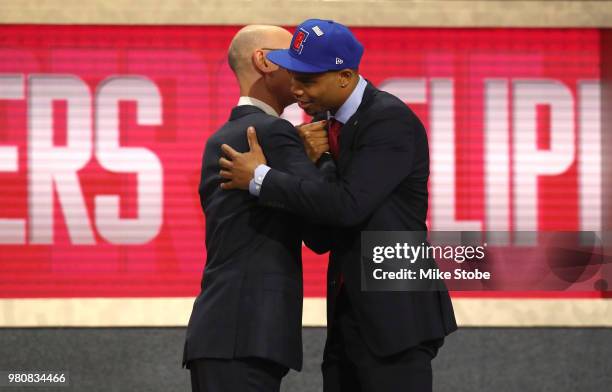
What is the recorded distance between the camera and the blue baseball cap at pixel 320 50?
3.57 m

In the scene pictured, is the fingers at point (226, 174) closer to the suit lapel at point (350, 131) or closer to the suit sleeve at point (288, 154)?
the suit sleeve at point (288, 154)

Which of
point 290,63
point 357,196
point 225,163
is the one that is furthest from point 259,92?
point 357,196

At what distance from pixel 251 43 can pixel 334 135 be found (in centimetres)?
54

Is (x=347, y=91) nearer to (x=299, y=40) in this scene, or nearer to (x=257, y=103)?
(x=299, y=40)

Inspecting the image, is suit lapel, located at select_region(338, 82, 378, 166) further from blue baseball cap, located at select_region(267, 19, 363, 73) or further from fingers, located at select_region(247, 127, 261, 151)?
fingers, located at select_region(247, 127, 261, 151)

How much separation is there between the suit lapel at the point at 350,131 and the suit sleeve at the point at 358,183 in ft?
0.14

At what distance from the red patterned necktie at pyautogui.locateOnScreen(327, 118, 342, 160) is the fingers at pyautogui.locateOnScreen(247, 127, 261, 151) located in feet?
1.01

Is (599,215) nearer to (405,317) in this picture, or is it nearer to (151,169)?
(151,169)

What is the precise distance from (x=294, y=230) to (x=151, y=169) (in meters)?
3.67

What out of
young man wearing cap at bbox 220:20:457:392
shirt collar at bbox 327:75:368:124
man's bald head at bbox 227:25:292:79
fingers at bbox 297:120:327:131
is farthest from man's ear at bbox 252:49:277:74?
shirt collar at bbox 327:75:368:124

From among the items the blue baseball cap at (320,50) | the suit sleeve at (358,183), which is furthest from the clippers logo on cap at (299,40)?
the suit sleeve at (358,183)

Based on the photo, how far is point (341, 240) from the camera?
3.63m

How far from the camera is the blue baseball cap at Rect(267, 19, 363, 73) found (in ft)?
11.7

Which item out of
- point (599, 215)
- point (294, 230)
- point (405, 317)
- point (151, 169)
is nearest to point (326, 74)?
point (294, 230)
